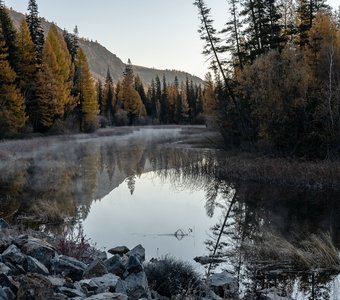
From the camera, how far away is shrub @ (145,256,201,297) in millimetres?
7747

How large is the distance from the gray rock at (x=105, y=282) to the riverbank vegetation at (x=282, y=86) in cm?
1960

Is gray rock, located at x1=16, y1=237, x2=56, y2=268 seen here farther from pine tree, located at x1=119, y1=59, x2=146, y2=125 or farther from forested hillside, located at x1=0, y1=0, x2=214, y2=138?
pine tree, located at x1=119, y1=59, x2=146, y2=125

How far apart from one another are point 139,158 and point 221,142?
8216 mm

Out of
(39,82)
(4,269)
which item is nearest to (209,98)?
(39,82)

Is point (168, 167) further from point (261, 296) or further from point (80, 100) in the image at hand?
point (80, 100)

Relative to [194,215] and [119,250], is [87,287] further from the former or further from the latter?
[194,215]

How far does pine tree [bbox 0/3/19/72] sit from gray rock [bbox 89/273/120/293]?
41846 millimetres

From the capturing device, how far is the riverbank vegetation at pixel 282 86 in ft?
82.8

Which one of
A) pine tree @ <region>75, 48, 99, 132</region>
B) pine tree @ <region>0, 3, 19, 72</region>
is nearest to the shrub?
pine tree @ <region>0, 3, 19, 72</region>

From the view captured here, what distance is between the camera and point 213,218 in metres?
15.9

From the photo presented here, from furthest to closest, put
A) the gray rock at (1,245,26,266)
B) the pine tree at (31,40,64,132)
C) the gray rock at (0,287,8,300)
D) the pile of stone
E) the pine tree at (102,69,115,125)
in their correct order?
the pine tree at (102,69,115,125)
the pine tree at (31,40,64,132)
the gray rock at (1,245,26,266)
the pile of stone
the gray rock at (0,287,8,300)

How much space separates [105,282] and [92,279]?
26cm

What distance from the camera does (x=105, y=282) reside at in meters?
6.89

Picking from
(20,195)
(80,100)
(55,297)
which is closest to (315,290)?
(55,297)
